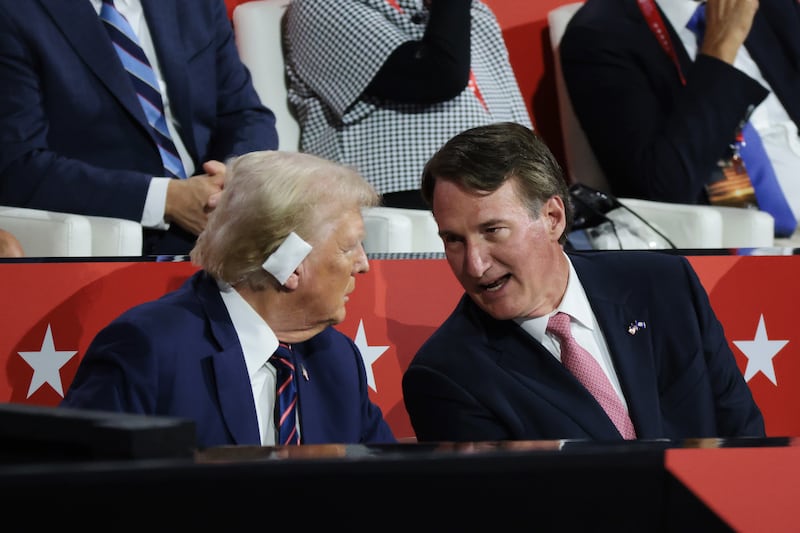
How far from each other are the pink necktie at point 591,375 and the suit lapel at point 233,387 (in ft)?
1.52

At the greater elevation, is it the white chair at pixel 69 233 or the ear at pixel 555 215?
the ear at pixel 555 215

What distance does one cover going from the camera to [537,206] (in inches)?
69.9

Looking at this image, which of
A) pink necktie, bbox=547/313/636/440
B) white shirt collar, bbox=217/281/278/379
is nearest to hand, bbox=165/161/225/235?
white shirt collar, bbox=217/281/278/379

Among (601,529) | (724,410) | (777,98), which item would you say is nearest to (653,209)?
(777,98)

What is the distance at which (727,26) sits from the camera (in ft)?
10.6

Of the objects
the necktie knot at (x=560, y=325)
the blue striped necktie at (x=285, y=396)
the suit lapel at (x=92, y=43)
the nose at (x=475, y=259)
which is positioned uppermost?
the suit lapel at (x=92, y=43)

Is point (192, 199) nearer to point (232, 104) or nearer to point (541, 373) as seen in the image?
point (232, 104)

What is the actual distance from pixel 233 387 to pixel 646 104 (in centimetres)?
191

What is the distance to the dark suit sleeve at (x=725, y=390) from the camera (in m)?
1.84

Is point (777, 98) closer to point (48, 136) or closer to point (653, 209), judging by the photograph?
point (653, 209)

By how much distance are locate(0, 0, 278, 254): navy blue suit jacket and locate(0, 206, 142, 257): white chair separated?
0.57 ft

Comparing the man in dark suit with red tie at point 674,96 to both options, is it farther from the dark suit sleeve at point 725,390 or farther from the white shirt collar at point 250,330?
the white shirt collar at point 250,330

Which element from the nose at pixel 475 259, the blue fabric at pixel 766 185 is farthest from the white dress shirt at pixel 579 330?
the blue fabric at pixel 766 185

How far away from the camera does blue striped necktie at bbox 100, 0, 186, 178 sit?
102 inches
